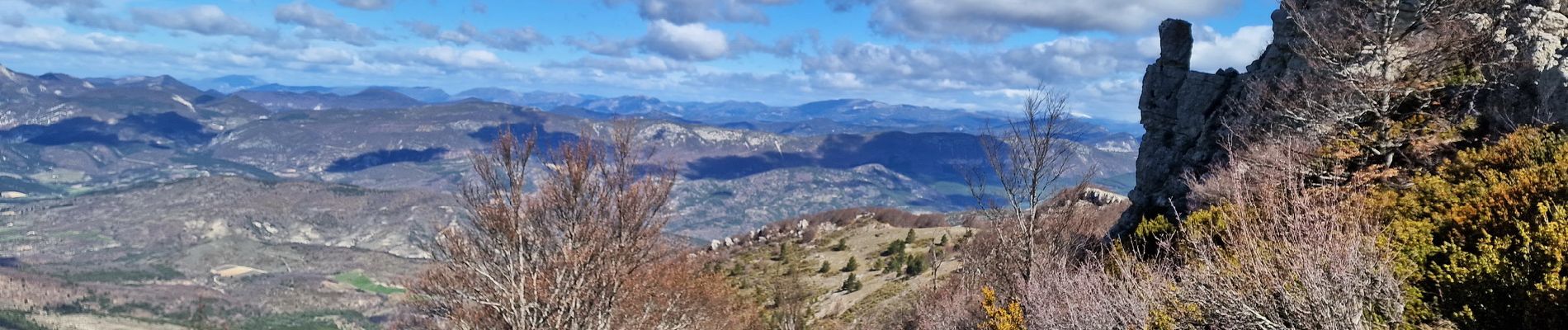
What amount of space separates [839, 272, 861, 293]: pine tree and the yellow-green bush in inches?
1161

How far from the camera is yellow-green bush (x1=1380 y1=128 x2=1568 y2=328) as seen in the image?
9070mm

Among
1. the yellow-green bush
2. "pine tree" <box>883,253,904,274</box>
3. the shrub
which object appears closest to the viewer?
the yellow-green bush

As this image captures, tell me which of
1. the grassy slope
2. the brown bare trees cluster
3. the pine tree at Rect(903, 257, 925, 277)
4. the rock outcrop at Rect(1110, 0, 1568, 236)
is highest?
the rock outcrop at Rect(1110, 0, 1568, 236)

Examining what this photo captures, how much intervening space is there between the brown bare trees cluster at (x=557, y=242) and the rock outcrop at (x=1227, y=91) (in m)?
12.5

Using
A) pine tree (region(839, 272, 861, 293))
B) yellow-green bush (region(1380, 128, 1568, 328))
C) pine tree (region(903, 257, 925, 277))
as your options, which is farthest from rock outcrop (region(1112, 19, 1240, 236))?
pine tree (region(839, 272, 861, 293))

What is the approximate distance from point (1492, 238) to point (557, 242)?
1784 cm

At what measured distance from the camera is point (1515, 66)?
1822 centimetres

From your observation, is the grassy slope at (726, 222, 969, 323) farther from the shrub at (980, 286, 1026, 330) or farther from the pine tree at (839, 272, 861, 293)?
the shrub at (980, 286, 1026, 330)

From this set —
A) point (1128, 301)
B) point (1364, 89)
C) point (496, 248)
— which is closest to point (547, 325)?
point (496, 248)

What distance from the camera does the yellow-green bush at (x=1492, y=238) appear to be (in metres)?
9.07

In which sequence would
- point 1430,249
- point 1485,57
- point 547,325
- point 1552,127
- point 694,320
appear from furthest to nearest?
1. point 694,320
2. point 1485,57
3. point 547,325
4. point 1552,127
5. point 1430,249

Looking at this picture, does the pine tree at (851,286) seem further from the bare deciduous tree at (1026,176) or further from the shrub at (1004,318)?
the shrub at (1004,318)

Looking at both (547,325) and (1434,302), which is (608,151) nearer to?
(547,325)

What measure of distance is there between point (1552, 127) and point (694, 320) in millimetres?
→ 21572
